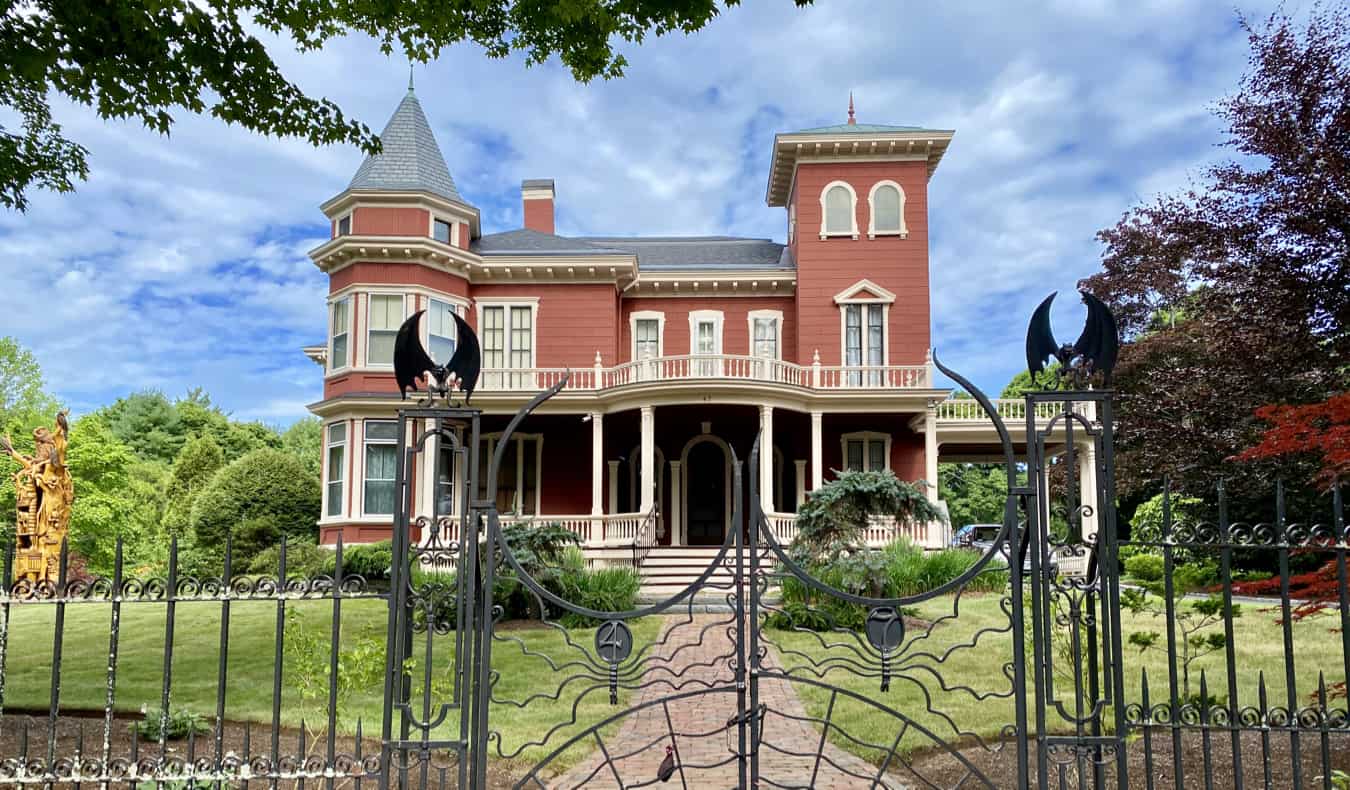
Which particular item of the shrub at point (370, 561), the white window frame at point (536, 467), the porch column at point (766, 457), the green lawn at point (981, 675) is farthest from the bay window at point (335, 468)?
the green lawn at point (981, 675)

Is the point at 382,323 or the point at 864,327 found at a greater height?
the point at 864,327

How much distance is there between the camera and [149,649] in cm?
1124

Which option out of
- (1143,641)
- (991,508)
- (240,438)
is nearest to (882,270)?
(1143,641)

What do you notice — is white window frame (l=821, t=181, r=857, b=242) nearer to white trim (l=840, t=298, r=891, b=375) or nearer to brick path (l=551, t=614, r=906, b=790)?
white trim (l=840, t=298, r=891, b=375)

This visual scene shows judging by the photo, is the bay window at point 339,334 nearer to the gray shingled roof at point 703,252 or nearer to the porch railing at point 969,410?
the gray shingled roof at point 703,252

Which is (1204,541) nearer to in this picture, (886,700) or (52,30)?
(886,700)

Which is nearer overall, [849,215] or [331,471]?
[331,471]

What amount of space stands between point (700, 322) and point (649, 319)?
128 centimetres

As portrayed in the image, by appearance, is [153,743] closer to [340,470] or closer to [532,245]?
[340,470]

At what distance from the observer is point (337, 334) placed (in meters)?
21.5

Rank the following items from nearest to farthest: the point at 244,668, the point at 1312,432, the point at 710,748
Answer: the point at 1312,432 < the point at 710,748 < the point at 244,668

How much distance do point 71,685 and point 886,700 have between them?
7.61 metres

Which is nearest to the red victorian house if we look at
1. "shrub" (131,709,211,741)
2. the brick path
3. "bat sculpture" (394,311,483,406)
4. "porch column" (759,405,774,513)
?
"porch column" (759,405,774,513)

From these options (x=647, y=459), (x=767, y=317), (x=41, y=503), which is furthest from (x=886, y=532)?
(x=41, y=503)
